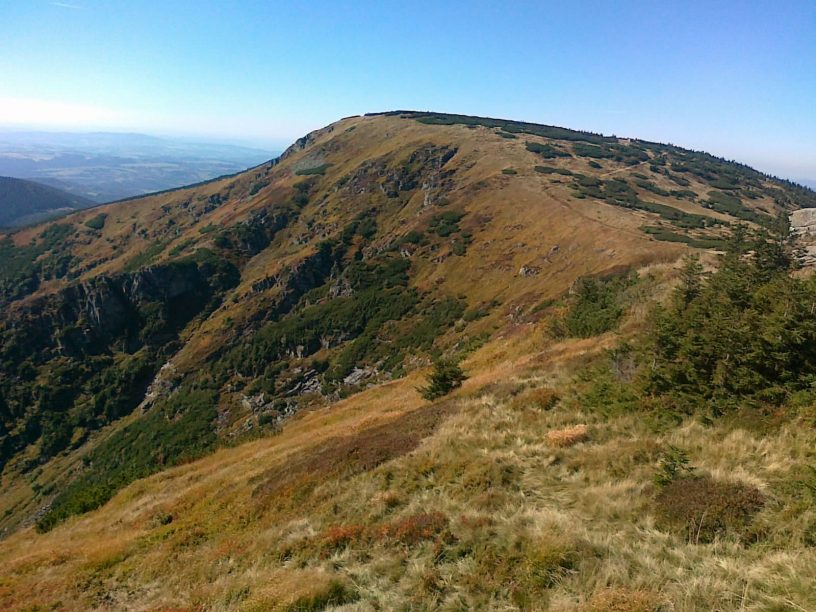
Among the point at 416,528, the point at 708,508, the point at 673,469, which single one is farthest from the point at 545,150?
the point at 416,528

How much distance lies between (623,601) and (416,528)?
16.6ft

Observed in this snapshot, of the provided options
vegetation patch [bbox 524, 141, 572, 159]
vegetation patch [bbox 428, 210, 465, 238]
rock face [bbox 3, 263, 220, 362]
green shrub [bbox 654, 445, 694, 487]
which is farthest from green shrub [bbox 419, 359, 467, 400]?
rock face [bbox 3, 263, 220, 362]

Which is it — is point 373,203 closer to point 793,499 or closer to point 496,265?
point 496,265

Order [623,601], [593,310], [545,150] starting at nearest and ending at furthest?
[623,601]
[593,310]
[545,150]

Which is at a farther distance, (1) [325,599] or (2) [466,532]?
(2) [466,532]

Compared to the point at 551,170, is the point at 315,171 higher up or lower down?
lower down

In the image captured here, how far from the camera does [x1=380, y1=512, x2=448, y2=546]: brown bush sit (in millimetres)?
10634

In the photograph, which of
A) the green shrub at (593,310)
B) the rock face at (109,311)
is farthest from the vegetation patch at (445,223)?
the rock face at (109,311)

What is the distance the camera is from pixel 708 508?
9070mm

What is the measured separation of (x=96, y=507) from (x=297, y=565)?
102 ft

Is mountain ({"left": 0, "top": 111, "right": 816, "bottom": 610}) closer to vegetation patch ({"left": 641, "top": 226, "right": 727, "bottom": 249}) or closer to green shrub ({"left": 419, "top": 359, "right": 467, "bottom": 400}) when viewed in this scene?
green shrub ({"left": 419, "top": 359, "right": 467, "bottom": 400})

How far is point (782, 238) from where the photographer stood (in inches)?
1037

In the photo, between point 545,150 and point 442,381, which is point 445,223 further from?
point 442,381

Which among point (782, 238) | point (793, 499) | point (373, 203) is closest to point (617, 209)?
point (782, 238)
